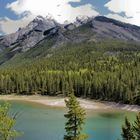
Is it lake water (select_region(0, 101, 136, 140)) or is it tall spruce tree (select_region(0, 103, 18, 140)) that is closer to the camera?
tall spruce tree (select_region(0, 103, 18, 140))

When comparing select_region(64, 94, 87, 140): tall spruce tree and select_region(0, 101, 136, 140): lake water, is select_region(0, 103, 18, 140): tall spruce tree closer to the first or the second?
select_region(64, 94, 87, 140): tall spruce tree

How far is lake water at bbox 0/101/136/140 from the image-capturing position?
10078 cm

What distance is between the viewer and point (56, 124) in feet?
395

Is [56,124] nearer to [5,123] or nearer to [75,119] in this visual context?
[75,119]

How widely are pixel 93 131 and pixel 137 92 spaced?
5959 cm

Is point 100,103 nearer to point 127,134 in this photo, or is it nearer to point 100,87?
point 100,87

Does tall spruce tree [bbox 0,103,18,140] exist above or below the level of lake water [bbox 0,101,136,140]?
above

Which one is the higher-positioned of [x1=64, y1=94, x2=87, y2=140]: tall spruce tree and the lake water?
[x1=64, y1=94, x2=87, y2=140]: tall spruce tree

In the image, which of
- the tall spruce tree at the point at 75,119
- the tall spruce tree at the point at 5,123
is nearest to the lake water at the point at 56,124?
the tall spruce tree at the point at 75,119

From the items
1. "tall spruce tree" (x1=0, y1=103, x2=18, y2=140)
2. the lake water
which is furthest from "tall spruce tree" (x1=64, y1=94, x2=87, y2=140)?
the lake water

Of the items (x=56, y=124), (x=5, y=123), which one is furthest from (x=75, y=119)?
(x=56, y=124)

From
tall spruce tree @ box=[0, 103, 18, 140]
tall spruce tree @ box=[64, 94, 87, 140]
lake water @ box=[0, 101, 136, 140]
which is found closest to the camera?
tall spruce tree @ box=[0, 103, 18, 140]

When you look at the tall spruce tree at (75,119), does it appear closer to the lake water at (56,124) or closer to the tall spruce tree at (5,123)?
the tall spruce tree at (5,123)

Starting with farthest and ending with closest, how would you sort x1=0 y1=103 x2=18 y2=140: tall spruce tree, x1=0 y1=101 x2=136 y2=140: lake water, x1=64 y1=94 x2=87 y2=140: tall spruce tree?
x1=0 y1=101 x2=136 y2=140: lake water
x1=64 y1=94 x2=87 y2=140: tall spruce tree
x1=0 y1=103 x2=18 y2=140: tall spruce tree
